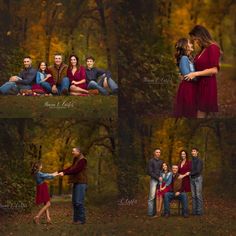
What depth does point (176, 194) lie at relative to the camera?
561 centimetres

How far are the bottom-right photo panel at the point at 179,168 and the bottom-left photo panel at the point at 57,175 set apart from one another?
0.63 ft

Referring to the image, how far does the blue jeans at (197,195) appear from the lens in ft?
18.3

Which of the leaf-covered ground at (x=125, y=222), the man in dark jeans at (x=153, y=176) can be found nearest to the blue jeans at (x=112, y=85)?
the man in dark jeans at (x=153, y=176)

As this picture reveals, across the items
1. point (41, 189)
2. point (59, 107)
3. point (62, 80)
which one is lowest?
point (41, 189)

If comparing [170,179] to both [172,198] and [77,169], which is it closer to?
[172,198]

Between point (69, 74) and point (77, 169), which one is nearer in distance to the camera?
point (77, 169)

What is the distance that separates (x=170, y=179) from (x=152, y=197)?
24 cm

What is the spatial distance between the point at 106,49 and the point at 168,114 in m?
0.86

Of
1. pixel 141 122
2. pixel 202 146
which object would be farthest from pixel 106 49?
pixel 202 146

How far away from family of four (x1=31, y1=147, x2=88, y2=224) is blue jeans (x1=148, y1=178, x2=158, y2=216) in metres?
0.62

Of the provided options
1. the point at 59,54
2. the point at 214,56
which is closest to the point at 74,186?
the point at 59,54

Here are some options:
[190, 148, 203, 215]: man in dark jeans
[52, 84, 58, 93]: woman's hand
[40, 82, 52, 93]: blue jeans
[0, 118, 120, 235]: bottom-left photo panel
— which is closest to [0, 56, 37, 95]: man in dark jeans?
[40, 82, 52, 93]: blue jeans

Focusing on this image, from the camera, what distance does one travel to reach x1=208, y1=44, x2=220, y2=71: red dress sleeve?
559 centimetres

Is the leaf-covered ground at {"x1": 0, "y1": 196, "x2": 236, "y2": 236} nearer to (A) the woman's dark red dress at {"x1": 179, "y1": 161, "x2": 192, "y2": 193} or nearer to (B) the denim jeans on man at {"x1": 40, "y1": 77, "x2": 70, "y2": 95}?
(A) the woman's dark red dress at {"x1": 179, "y1": 161, "x2": 192, "y2": 193}
